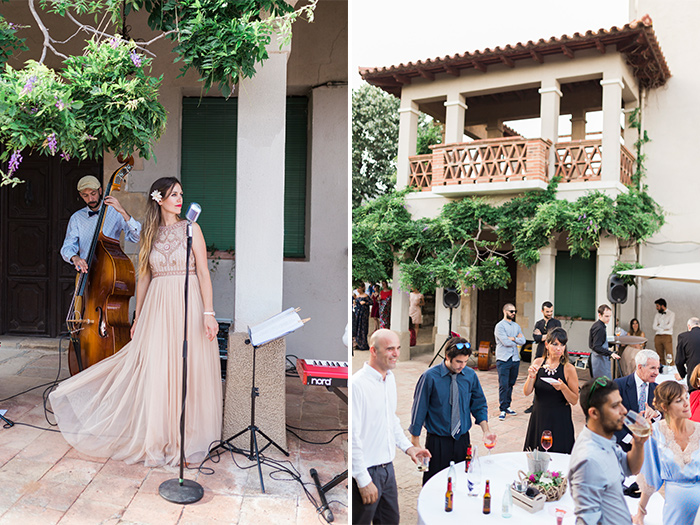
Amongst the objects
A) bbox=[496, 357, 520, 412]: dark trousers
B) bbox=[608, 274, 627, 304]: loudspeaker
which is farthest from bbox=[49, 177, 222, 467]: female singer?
bbox=[608, 274, 627, 304]: loudspeaker

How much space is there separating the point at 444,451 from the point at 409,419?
40 centimetres

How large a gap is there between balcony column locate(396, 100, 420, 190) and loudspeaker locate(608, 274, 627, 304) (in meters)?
1.06

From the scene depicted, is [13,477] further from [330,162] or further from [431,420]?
[330,162]

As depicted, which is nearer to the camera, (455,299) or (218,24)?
(455,299)

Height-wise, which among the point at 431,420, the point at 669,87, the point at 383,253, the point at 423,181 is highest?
the point at 669,87

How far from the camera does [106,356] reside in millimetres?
3188

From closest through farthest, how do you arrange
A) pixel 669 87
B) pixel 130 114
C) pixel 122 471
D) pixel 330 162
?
1. pixel 122 471
2. pixel 130 114
3. pixel 669 87
4. pixel 330 162

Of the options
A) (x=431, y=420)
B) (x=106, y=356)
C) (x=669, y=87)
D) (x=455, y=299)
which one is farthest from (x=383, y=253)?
(x=669, y=87)

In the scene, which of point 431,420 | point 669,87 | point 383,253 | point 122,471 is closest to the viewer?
point 383,253

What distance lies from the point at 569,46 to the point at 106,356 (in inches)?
111

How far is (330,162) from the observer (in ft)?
15.1

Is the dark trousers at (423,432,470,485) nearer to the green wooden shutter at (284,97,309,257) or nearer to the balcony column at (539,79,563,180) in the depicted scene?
the balcony column at (539,79,563,180)

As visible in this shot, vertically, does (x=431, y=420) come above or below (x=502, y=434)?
above

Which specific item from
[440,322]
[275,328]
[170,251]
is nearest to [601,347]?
[440,322]
